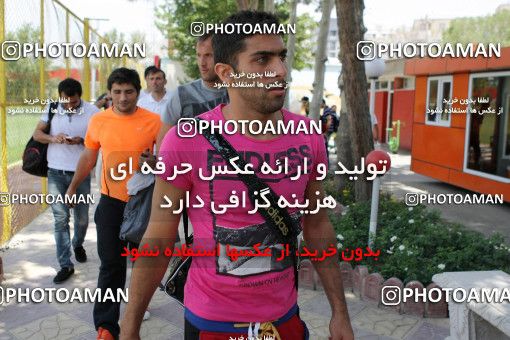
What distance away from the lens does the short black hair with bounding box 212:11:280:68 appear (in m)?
1.73

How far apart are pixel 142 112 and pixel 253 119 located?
2.29 m

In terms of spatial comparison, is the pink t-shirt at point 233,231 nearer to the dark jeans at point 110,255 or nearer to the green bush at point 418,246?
the dark jeans at point 110,255

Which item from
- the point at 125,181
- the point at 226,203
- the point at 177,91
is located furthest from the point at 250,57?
the point at 125,181

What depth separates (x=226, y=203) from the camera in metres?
1.65

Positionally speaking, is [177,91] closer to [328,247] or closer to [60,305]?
[328,247]

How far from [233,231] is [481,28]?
52191 mm

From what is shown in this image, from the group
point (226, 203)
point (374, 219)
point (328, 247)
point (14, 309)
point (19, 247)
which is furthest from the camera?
point (19, 247)

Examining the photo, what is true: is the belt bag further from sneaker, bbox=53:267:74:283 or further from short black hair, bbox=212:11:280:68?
sneaker, bbox=53:267:74:283

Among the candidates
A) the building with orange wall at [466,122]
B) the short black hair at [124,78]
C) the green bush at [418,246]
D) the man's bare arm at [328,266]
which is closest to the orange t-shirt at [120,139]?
the short black hair at [124,78]

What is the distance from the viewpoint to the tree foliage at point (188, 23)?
25625mm

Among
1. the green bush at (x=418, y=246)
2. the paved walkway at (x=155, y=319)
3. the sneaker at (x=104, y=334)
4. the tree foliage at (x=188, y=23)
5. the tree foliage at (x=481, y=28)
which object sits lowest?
the paved walkway at (x=155, y=319)

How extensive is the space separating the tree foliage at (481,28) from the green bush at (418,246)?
1702 inches

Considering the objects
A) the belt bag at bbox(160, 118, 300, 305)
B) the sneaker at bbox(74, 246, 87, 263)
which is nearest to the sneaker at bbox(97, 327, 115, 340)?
the belt bag at bbox(160, 118, 300, 305)

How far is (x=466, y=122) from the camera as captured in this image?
10188 mm
